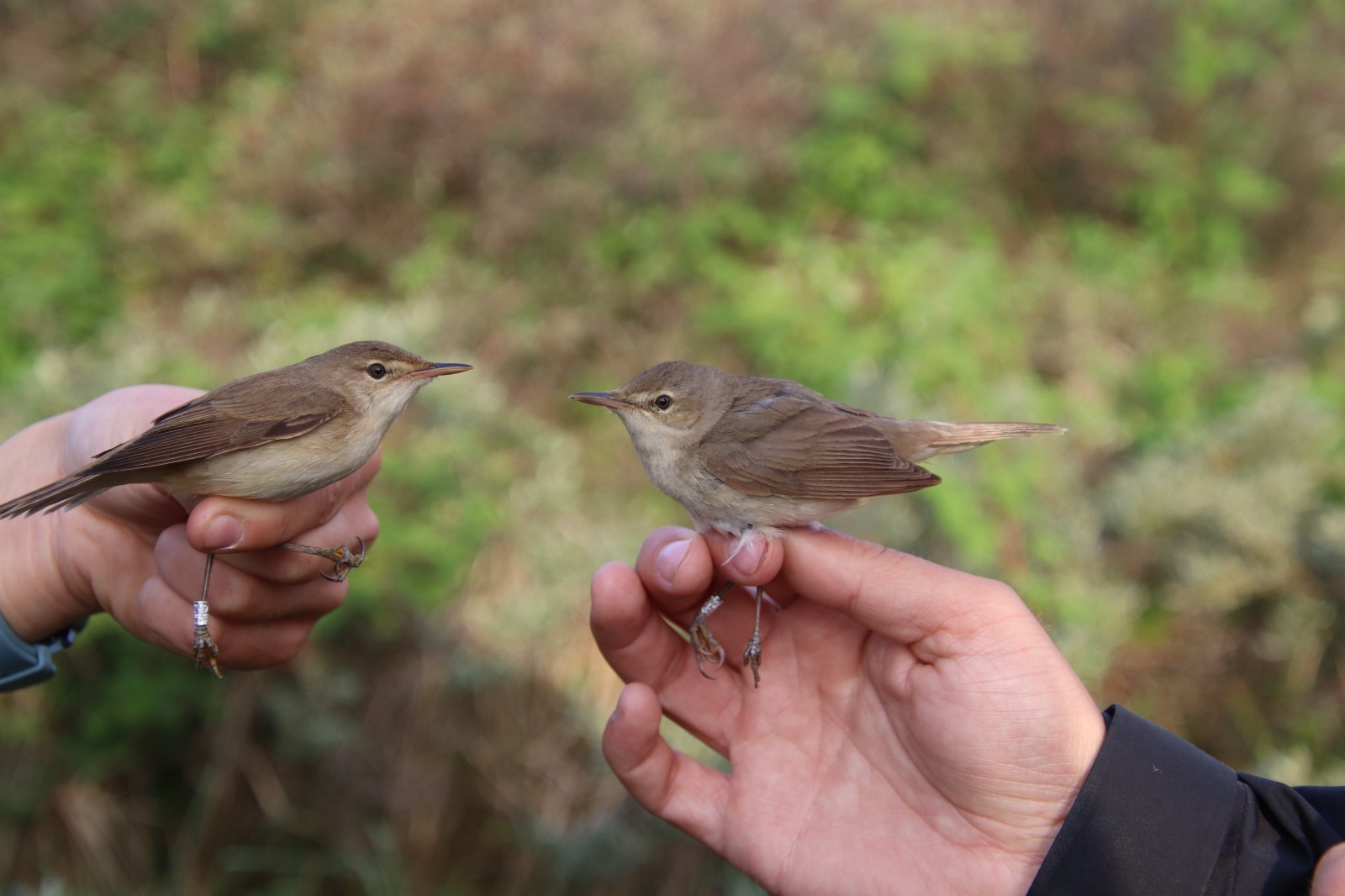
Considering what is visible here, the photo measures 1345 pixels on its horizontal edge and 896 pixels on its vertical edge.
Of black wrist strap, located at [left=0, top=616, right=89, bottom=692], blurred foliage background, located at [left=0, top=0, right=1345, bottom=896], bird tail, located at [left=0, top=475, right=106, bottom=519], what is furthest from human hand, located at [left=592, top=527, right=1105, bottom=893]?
black wrist strap, located at [left=0, top=616, right=89, bottom=692]

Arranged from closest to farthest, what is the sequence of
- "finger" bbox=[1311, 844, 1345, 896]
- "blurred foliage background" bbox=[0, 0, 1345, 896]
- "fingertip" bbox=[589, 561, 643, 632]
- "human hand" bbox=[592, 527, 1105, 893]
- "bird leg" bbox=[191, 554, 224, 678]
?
"finger" bbox=[1311, 844, 1345, 896]
"human hand" bbox=[592, 527, 1105, 893]
"bird leg" bbox=[191, 554, 224, 678]
"fingertip" bbox=[589, 561, 643, 632]
"blurred foliage background" bbox=[0, 0, 1345, 896]

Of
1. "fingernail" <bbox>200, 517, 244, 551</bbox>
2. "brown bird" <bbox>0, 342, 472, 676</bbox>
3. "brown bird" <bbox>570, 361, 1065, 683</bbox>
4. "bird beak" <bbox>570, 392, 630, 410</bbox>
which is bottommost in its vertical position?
"brown bird" <bbox>570, 361, 1065, 683</bbox>

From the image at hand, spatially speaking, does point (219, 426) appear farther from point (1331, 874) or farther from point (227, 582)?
point (1331, 874)

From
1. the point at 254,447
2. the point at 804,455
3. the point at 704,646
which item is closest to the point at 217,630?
the point at 254,447

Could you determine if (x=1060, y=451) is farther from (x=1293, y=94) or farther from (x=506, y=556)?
(x=1293, y=94)

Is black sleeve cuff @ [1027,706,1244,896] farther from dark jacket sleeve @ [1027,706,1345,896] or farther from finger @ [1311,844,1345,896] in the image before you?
finger @ [1311,844,1345,896]

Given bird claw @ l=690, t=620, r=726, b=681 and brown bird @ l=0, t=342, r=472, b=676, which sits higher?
brown bird @ l=0, t=342, r=472, b=676

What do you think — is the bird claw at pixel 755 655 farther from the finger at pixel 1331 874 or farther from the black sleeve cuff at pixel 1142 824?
the finger at pixel 1331 874
